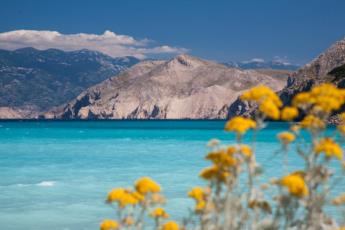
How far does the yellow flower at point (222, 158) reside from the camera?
5.51 meters

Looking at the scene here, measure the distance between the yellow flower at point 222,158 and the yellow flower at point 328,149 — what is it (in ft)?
3.00

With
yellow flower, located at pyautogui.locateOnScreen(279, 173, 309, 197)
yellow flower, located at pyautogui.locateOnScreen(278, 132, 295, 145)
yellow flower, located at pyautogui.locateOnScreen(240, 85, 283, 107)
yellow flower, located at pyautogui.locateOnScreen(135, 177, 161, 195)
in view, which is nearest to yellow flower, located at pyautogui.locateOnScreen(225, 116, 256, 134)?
yellow flower, located at pyautogui.locateOnScreen(240, 85, 283, 107)

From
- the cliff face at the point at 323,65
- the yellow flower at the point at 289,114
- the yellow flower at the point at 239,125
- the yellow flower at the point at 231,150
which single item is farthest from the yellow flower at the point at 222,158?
the cliff face at the point at 323,65

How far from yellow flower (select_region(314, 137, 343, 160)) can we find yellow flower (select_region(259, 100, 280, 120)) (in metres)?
0.65

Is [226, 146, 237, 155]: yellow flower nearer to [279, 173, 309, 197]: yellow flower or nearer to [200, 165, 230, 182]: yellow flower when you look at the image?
[200, 165, 230, 182]: yellow flower

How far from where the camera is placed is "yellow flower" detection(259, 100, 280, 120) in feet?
16.9

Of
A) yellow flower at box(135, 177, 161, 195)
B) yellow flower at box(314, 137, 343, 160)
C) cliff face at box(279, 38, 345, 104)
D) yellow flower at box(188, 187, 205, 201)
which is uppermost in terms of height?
cliff face at box(279, 38, 345, 104)

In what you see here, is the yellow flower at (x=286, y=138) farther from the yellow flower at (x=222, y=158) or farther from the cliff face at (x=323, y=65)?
the cliff face at (x=323, y=65)

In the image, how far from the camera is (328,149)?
17.7 ft

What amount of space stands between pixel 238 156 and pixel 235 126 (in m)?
0.68

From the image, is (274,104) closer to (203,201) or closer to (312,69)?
(203,201)

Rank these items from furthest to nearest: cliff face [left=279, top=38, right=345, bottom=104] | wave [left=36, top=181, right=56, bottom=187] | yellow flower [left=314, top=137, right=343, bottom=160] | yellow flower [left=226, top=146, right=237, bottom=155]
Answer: cliff face [left=279, top=38, right=345, bottom=104]
wave [left=36, top=181, right=56, bottom=187]
yellow flower [left=226, top=146, right=237, bottom=155]
yellow flower [left=314, top=137, right=343, bottom=160]

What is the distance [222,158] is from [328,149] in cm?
113

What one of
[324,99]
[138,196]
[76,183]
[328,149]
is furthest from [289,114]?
[76,183]
